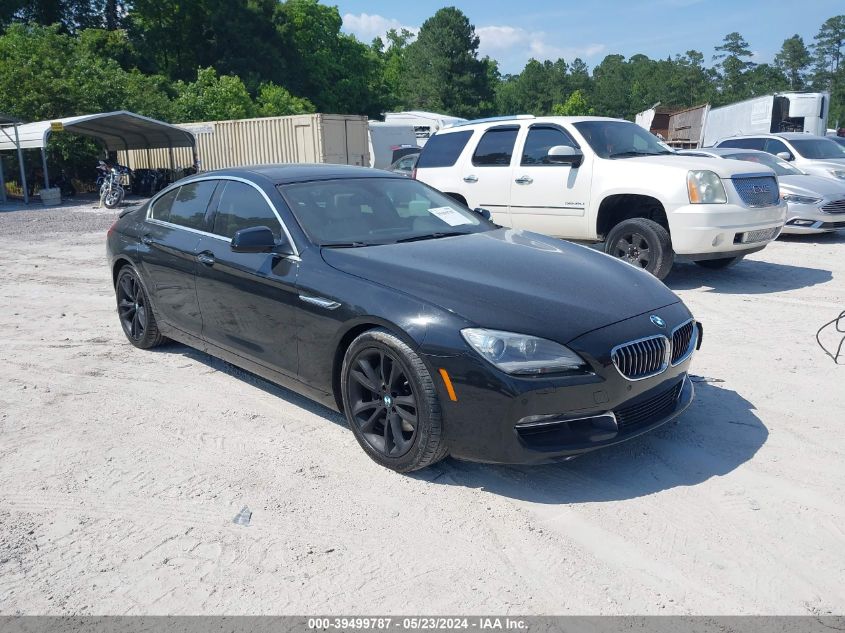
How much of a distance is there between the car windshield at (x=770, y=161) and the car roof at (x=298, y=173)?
941 cm

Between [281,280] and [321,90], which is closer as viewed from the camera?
[281,280]

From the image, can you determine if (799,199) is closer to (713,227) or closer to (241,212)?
(713,227)

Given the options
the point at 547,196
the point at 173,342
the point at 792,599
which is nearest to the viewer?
the point at 792,599

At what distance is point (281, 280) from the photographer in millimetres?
4293

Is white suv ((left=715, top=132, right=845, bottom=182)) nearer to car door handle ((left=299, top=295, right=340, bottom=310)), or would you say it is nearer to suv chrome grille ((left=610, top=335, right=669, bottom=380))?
suv chrome grille ((left=610, top=335, right=669, bottom=380))

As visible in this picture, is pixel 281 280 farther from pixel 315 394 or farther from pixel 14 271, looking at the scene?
pixel 14 271

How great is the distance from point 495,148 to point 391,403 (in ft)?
21.1

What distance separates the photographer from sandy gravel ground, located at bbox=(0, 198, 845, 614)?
9.20 ft

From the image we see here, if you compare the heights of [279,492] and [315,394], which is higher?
[315,394]

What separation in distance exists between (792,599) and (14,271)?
10.8 metres

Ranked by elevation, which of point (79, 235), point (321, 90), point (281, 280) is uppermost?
point (321, 90)

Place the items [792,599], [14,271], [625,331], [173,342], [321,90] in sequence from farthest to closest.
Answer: [321,90], [14,271], [173,342], [625,331], [792,599]

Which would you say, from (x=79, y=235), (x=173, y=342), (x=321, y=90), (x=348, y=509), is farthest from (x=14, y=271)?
(x=321, y=90)

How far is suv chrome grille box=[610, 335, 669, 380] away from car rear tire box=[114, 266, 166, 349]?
12.7 feet
